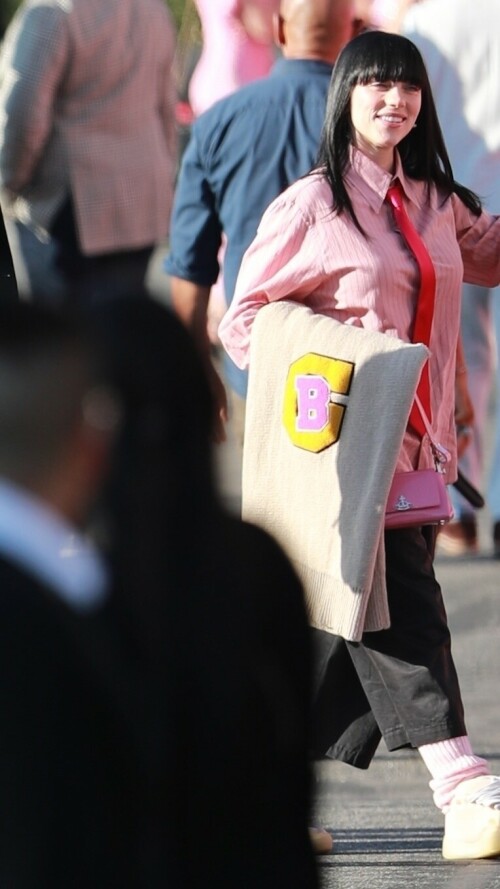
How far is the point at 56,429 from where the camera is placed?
2.18 m

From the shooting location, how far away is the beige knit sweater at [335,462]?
4.43 meters

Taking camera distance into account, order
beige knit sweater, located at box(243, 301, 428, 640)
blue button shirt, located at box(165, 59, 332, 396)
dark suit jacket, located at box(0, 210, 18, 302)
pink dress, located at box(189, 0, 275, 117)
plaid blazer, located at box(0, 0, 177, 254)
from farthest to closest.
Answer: pink dress, located at box(189, 0, 275, 117) → plaid blazer, located at box(0, 0, 177, 254) → blue button shirt, located at box(165, 59, 332, 396) → beige knit sweater, located at box(243, 301, 428, 640) → dark suit jacket, located at box(0, 210, 18, 302)

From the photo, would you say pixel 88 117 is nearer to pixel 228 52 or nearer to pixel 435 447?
pixel 228 52

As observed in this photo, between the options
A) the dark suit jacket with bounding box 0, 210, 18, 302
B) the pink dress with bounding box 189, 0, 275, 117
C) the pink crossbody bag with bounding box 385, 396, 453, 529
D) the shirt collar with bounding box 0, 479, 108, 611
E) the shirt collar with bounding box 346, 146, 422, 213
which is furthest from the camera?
the pink dress with bounding box 189, 0, 275, 117

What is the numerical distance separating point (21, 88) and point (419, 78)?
8.64 ft

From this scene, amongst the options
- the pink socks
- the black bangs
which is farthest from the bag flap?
the black bangs

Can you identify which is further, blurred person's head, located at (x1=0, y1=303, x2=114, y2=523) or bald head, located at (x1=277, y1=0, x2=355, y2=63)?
bald head, located at (x1=277, y1=0, x2=355, y2=63)

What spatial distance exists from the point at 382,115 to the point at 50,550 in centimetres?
266

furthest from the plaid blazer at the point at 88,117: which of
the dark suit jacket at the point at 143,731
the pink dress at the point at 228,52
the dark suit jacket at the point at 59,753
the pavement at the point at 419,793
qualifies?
the dark suit jacket at the point at 59,753

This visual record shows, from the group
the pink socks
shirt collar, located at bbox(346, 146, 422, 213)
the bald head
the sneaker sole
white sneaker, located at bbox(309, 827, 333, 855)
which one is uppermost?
shirt collar, located at bbox(346, 146, 422, 213)

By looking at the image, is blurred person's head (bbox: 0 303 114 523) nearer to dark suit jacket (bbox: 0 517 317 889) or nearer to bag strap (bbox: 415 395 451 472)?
dark suit jacket (bbox: 0 517 317 889)

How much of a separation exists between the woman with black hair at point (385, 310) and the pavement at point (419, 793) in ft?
0.47

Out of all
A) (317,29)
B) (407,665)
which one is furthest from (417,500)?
(317,29)

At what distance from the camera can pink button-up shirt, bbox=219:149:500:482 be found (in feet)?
15.1
